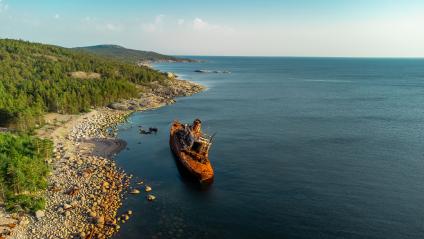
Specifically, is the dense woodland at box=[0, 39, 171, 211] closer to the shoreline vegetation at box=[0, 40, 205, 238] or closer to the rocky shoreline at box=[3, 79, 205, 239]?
the shoreline vegetation at box=[0, 40, 205, 238]

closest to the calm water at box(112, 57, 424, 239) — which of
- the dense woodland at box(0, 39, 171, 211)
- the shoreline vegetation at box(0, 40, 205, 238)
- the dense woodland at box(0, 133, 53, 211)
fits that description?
the shoreline vegetation at box(0, 40, 205, 238)

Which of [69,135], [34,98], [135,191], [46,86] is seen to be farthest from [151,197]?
[46,86]

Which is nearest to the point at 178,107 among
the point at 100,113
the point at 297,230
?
the point at 100,113

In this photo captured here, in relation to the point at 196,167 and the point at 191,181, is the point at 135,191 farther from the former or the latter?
the point at 196,167

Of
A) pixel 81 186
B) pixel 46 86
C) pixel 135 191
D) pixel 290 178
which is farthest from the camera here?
pixel 46 86

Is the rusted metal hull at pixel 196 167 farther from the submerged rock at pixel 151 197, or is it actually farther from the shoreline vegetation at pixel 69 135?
the shoreline vegetation at pixel 69 135

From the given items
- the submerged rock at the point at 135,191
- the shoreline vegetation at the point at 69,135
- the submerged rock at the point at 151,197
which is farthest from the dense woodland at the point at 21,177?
the submerged rock at the point at 151,197

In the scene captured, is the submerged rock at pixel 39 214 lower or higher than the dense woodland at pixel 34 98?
lower
